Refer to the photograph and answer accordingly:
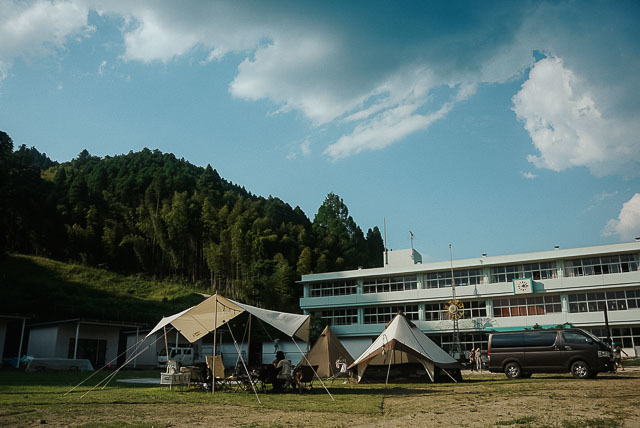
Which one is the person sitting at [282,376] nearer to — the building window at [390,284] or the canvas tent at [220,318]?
the canvas tent at [220,318]

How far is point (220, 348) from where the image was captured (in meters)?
36.2

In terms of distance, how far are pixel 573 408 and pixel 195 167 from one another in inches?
2795

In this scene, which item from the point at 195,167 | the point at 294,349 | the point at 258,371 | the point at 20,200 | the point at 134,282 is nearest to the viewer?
the point at 258,371

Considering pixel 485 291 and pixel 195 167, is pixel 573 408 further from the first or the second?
pixel 195 167

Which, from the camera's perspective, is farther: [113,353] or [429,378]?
[113,353]

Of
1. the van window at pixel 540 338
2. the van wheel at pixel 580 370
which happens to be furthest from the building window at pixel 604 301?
Result: the van wheel at pixel 580 370

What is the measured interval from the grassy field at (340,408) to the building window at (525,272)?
990 inches

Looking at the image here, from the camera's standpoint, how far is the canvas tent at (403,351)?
47.5ft

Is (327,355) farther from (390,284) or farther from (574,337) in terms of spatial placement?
(390,284)

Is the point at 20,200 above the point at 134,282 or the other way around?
above

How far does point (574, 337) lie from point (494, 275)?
22904mm

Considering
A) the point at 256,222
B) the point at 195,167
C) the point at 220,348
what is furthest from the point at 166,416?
the point at 195,167

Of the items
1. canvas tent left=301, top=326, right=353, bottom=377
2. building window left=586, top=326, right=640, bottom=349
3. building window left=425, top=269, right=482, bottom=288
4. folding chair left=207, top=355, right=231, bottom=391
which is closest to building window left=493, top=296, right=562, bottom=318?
building window left=425, top=269, right=482, bottom=288

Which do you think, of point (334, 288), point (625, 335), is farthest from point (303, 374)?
point (334, 288)
